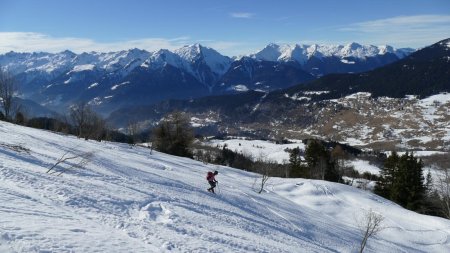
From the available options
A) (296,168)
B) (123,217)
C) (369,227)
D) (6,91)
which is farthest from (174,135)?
(123,217)

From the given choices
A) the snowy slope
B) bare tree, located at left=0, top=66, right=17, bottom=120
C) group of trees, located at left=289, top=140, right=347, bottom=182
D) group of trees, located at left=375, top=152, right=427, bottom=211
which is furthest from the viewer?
group of trees, located at left=289, top=140, right=347, bottom=182

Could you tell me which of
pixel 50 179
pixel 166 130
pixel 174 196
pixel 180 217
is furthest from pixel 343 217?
pixel 166 130

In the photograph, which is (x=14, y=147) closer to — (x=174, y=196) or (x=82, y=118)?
(x=174, y=196)

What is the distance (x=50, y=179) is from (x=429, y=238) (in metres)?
41.1

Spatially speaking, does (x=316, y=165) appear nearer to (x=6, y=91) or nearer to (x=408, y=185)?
(x=408, y=185)

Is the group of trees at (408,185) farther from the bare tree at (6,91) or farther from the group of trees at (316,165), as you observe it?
the bare tree at (6,91)

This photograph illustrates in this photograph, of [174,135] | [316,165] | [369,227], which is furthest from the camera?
[316,165]

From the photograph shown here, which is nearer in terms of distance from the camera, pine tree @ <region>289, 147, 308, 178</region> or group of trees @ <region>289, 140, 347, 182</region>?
pine tree @ <region>289, 147, 308, 178</region>

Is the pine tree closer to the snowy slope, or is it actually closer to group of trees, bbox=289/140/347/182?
group of trees, bbox=289/140/347/182

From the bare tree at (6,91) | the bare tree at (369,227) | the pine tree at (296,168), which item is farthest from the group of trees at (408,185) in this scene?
the bare tree at (6,91)

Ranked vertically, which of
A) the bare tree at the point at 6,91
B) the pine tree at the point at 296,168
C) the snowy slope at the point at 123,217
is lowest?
the pine tree at the point at 296,168

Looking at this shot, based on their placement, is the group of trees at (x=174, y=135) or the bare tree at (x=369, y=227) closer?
the bare tree at (x=369, y=227)

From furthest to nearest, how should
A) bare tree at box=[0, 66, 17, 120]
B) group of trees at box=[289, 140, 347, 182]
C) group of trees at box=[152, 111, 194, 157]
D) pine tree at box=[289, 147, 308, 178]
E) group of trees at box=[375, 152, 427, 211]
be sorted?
1. group of trees at box=[289, 140, 347, 182]
2. pine tree at box=[289, 147, 308, 178]
3. group of trees at box=[152, 111, 194, 157]
4. group of trees at box=[375, 152, 427, 211]
5. bare tree at box=[0, 66, 17, 120]

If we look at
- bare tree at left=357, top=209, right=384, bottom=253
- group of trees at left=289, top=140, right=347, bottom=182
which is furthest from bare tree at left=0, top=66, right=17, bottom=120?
group of trees at left=289, top=140, right=347, bottom=182
